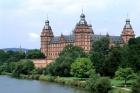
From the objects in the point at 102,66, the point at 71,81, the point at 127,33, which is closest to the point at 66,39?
the point at 127,33

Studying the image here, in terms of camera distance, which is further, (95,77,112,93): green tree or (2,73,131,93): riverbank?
(95,77,112,93): green tree

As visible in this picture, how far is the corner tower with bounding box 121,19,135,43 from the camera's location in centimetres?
12006

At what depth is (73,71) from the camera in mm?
75938

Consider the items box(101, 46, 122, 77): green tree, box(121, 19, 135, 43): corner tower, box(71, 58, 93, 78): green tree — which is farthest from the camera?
box(121, 19, 135, 43): corner tower

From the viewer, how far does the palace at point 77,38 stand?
114 metres

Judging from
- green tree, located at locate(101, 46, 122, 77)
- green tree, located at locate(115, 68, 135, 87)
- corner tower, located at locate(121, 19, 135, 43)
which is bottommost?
green tree, located at locate(115, 68, 135, 87)

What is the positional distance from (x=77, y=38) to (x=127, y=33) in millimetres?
13742

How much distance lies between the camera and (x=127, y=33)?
396ft

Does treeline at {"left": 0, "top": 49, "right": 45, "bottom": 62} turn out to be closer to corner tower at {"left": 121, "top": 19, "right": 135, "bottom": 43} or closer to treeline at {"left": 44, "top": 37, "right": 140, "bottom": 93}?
corner tower at {"left": 121, "top": 19, "right": 135, "bottom": 43}

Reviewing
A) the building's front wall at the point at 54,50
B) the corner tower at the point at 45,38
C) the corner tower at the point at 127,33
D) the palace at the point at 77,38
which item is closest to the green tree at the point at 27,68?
the palace at the point at 77,38

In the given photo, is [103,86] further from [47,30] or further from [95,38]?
[47,30]

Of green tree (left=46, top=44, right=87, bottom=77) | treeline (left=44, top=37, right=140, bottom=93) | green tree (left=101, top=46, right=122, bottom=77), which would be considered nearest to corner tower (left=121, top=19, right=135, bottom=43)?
treeline (left=44, top=37, right=140, bottom=93)

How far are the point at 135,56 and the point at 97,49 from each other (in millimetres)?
28707

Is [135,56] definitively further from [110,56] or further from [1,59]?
[1,59]
